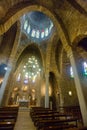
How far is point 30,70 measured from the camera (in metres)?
→ 20.1

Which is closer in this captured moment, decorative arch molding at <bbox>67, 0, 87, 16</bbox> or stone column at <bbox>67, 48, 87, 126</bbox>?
stone column at <bbox>67, 48, 87, 126</bbox>

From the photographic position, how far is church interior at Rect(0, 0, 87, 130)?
7711mm

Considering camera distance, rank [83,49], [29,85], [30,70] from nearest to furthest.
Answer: [83,49], [30,70], [29,85]

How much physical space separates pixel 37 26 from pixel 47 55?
22.3ft

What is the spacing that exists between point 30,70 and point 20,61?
3593 mm

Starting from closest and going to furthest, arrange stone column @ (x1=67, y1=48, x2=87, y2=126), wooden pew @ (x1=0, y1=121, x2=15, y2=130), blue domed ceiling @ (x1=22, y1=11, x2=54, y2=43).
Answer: wooden pew @ (x1=0, y1=121, x2=15, y2=130) → stone column @ (x1=67, y1=48, x2=87, y2=126) → blue domed ceiling @ (x1=22, y1=11, x2=54, y2=43)

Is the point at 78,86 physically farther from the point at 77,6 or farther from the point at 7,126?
the point at 77,6


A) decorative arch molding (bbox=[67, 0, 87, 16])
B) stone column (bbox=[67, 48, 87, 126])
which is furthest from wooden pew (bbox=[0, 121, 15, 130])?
decorative arch molding (bbox=[67, 0, 87, 16])

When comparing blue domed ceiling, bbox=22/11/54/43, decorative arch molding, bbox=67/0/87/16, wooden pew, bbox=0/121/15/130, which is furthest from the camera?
blue domed ceiling, bbox=22/11/54/43

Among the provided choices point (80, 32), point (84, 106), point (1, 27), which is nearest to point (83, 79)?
point (84, 106)

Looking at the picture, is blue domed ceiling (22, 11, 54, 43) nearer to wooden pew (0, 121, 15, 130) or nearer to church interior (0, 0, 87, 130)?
church interior (0, 0, 87, 130)

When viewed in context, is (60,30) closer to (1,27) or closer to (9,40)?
(1,27)

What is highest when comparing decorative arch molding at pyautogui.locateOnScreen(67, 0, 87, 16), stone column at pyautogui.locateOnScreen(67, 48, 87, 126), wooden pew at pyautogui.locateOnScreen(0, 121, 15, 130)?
decorative arch molding at pyautogui.locateOnScreen(67, 0, 87, 16)

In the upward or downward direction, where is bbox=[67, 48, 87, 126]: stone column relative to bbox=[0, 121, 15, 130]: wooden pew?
upward
